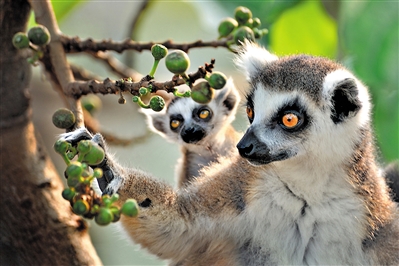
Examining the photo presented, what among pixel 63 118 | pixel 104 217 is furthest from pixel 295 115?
pixel 104 217

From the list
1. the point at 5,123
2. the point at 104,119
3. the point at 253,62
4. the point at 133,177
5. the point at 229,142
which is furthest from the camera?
the point at 104,119

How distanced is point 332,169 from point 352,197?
13 centimetres

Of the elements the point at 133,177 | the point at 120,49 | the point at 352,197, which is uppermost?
the point at 352,197

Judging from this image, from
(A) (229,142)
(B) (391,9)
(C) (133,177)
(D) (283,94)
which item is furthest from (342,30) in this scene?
(C) (133,177)

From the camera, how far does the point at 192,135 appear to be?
3076 millimetres

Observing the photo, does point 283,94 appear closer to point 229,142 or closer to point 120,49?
point 120,49

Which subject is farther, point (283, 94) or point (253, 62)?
point (253, 62)

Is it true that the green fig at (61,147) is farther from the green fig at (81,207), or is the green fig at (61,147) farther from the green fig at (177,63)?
the green fig at (177,63)

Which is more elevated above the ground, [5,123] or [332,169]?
[332,169]

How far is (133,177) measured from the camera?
6.91 feet

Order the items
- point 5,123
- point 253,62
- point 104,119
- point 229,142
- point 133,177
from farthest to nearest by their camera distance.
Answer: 1. point 104,119
2. point 229,142
3. point 253,62
4. point 5,123
5. point 133,177

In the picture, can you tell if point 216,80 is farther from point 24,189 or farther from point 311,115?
point 24,189

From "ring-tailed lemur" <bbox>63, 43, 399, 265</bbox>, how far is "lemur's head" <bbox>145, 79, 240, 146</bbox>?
2.83 feet

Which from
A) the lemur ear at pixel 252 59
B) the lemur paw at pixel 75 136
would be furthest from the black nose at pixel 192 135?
the lemur paw at pixel 75 136
